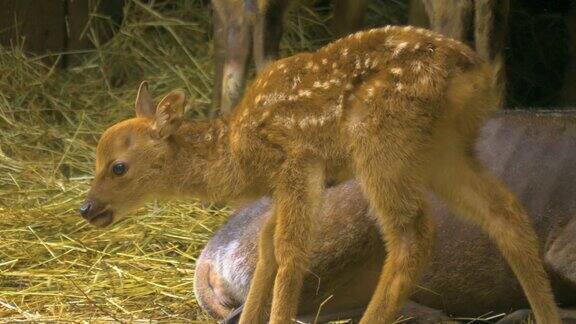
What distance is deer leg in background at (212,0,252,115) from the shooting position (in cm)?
745

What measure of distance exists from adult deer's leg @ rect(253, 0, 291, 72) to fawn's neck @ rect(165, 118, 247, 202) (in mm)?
2079

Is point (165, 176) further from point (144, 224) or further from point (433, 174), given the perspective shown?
point (144, 224)

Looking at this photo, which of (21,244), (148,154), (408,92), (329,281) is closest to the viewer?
(408,92)

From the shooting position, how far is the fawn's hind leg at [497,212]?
5.05 metres

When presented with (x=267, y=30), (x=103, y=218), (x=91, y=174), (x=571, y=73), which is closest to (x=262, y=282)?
(x=103, y=218)

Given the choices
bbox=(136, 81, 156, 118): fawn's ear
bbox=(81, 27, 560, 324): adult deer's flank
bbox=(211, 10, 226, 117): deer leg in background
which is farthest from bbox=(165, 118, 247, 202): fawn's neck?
bbox=(211, 10, 226, 117): deer leg in background

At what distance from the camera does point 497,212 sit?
16.7 ft

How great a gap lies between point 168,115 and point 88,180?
2680mm

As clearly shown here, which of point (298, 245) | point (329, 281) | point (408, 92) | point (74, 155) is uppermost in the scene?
point (408, 92)

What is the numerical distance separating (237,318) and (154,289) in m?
0.86

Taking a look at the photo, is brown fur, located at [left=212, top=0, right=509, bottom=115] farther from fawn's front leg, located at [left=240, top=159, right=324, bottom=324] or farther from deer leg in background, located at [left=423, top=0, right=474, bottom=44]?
fawn's front leg, located at [left=240, top=159, right=324, bottom=324]

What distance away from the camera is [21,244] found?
688 cm

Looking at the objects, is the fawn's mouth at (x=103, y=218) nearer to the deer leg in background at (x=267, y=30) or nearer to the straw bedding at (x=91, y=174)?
the straw bedding at (x=91, y=174)

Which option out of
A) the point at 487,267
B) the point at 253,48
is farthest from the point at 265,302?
the point at 253,48
